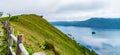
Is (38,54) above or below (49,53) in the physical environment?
above

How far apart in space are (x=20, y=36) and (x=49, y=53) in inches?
469

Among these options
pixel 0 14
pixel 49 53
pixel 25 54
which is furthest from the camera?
pixel 0 14

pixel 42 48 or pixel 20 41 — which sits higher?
pixel 20 41

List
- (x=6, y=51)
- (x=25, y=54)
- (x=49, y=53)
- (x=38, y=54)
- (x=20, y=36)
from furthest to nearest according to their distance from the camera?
(x=49, y=53)
(x=6, y=51)
(x=20, y=36)
(x=25, y=54)
(x=38, y=54)

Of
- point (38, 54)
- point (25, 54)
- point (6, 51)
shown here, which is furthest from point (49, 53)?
point (38, 54)

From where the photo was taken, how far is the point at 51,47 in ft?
111

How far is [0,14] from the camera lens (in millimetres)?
144625

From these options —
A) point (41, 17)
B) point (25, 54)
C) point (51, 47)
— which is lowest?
point (41, 17)

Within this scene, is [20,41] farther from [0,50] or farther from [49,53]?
[49,53]

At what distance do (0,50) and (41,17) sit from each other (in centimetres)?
13135

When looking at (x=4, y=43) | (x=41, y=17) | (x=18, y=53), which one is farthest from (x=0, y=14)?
(x=18, y=53)

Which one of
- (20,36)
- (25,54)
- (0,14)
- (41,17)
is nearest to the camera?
(25,54)

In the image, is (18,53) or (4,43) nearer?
(18,53)

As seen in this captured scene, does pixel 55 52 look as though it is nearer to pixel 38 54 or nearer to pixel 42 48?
pixel 42 48
